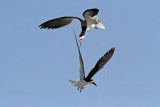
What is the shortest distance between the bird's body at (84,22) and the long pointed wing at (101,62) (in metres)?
2.37

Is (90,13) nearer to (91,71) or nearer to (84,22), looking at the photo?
(84,22)

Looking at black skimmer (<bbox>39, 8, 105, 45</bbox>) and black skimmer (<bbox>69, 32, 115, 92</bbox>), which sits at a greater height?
black skimmer (<bbox>39, 8, 105, 45</bbox>)

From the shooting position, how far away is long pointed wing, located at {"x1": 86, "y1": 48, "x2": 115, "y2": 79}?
24.2m

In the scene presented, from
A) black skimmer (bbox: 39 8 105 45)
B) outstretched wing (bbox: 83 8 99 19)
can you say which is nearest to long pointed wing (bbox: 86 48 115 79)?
black skimmer (bbox: 39 8 105 45)

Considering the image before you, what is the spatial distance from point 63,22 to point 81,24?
132 centimetres

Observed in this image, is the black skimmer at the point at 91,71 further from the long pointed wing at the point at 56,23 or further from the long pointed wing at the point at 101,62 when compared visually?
the long pointed wing at the point at 56,23

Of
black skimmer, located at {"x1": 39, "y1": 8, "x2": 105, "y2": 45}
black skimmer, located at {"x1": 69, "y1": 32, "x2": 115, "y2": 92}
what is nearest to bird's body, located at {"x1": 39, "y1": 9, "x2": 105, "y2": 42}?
black skimmer, located at {"x1": 39, "y1": 8, "x2": 105, "y2": 45}

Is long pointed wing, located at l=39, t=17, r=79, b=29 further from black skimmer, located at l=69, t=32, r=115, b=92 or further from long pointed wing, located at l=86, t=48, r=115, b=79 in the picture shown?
long pointed wing, located at l=86, t=48, r=115, b=79

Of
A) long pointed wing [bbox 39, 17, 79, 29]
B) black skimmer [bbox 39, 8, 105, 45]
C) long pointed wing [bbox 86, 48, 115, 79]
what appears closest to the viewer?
black skimmer [bbox 39, 8, 105, 45]

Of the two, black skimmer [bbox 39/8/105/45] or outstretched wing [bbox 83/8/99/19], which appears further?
black skimmer [bbox 39/8/105/45]

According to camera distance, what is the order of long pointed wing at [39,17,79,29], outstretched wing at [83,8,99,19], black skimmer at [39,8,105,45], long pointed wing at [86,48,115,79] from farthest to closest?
long pointed wing at [86,48,115,79] < long pointed wing at [39,17,79,29] < black skimmer at [39,8,105,45] < outstretched wing at [83,8,99,19]

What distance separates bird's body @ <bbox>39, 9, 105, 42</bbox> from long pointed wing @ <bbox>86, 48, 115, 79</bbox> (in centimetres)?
237

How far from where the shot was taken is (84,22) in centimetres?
2242

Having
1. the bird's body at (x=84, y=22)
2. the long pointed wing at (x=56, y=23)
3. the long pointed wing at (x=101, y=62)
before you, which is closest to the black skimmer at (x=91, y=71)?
the long pointed wing at (x=101, y=62)
